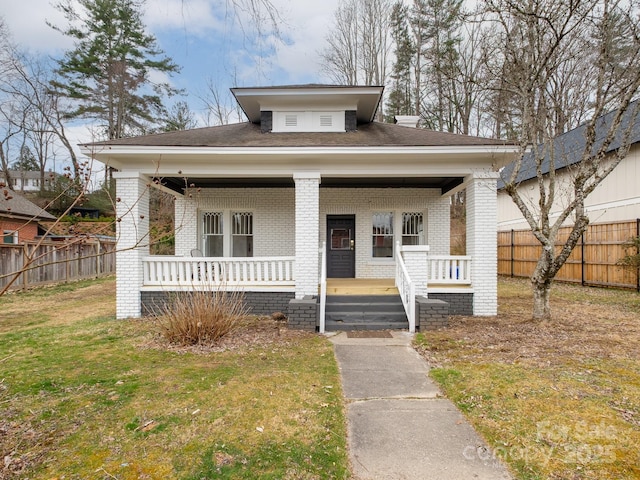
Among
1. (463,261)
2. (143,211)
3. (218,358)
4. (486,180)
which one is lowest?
(218,358)

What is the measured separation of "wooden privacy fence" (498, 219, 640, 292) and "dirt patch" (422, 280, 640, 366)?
133 inches

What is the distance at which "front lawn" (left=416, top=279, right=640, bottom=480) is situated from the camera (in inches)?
111

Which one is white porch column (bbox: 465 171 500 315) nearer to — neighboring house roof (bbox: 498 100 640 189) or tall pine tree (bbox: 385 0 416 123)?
neighboring house roof (bbox: 498 100 640 189)

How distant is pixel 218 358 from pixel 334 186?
6.98m

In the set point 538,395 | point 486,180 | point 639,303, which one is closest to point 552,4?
point 486,180

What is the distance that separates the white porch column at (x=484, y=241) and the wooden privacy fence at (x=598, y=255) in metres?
6.23

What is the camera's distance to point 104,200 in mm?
24969

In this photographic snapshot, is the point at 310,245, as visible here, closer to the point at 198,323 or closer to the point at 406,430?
the point at 198,323

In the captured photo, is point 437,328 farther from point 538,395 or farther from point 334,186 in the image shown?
point 334,186

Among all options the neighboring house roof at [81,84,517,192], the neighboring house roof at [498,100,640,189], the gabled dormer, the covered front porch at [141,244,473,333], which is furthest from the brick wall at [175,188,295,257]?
the neighboring house roof at [498,100,640,189]

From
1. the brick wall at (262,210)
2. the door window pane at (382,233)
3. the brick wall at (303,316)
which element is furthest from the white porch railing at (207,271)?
the door window pane at (382,233)

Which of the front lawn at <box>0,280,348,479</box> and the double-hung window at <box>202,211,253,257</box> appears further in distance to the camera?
the double-hung window at <box>202,211,253,257</box>

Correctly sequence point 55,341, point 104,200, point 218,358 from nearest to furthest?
point 218,358 < point 55,341 < point 104,200

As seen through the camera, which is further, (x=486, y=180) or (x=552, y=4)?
(x=486, y=180)
